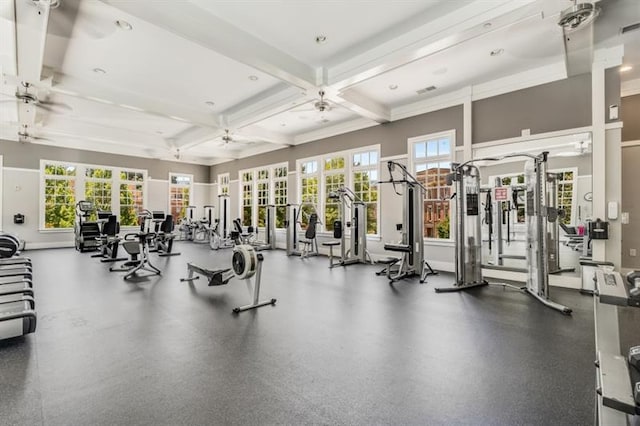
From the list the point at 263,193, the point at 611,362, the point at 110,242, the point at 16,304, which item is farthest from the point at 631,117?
the point at 110,242

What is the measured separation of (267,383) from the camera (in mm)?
2051

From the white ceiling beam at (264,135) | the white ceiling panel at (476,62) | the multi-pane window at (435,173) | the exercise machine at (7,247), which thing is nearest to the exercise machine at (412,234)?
the multi-pane window at (435,173)

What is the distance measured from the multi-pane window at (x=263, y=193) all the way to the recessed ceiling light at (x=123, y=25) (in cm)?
618

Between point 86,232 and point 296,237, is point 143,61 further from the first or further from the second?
point 86,232

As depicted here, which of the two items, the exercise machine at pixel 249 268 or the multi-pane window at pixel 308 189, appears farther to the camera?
the multi-pane window at pixel 308 189

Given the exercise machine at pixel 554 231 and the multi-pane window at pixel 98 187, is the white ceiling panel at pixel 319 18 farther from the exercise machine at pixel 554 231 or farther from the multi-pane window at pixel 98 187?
the multi-pane window at pixel 98 187

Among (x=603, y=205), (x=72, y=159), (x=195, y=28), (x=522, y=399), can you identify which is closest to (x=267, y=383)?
(x=522, y=399)

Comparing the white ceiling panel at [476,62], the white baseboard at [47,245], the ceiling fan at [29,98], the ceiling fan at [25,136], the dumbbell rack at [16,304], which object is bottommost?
the white baseboard at [47,245]

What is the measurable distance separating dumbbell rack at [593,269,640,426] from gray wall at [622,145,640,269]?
5728 millimetres

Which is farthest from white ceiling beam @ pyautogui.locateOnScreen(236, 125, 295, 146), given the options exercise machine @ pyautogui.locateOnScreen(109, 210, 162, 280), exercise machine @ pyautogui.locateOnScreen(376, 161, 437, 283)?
exercise machine @ pyautogui.locateOnScreen(376, 161, 437, 283)

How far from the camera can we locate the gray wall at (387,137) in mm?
6254

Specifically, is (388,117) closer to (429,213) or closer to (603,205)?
(429,213)

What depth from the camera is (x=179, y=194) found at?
13039mm

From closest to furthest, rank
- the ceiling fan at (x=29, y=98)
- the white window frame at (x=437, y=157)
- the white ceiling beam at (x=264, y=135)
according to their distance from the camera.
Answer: the ceiling fan at (x=29, y=98), the white window frame at (x=437, y=157), the white ceiling beam at (x=264, y=135)
